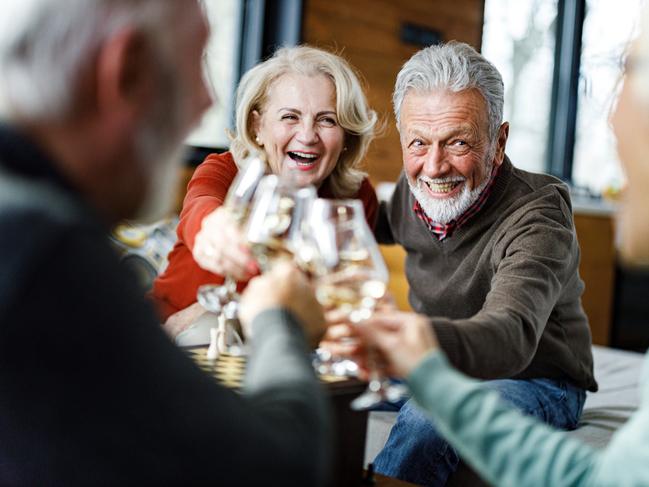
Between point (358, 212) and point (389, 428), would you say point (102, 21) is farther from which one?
point (389, 428)

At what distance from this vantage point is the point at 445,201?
2154 millimetres

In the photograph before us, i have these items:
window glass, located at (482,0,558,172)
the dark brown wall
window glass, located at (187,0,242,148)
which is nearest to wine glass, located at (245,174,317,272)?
window glass, located at (187,0,242,148)

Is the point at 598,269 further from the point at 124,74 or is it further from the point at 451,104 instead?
the point at 124,74

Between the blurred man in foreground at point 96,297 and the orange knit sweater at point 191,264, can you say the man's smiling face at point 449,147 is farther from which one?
the blurred man in foreground at point 96,297

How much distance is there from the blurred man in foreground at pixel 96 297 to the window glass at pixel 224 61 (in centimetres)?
358

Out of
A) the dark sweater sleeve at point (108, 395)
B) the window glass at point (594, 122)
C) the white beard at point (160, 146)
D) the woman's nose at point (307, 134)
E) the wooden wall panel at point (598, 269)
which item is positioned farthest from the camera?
the window glass at point (594, 122)

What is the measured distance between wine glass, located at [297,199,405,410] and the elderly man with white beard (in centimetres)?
72

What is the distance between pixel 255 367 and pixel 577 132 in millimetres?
6577

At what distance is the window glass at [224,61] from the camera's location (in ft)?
14.7

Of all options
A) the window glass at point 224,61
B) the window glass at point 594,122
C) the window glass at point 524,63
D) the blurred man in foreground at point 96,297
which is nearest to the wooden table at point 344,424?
the blurred man in foreground at point 96,297

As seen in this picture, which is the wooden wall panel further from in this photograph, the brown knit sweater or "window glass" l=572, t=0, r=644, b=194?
the brown knit sweater

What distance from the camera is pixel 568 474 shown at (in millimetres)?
1090

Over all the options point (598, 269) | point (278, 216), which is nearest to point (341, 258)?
point (278, 216)

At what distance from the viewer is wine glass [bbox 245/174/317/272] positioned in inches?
46.3
